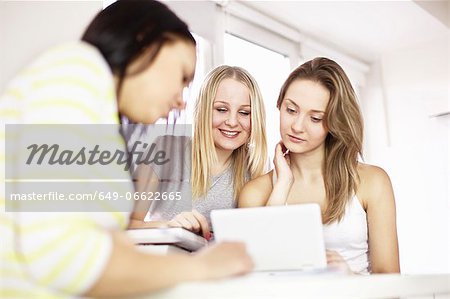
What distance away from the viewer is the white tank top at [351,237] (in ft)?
4.74

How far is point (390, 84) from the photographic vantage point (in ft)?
9.80

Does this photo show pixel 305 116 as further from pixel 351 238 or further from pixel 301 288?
pixel 301 288

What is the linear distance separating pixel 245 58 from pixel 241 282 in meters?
1.86

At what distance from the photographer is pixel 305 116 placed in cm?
153

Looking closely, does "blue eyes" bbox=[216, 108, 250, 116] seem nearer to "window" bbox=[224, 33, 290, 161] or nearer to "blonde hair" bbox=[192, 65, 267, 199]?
"blonde hair" bbox=[192, 65, 267, 199]

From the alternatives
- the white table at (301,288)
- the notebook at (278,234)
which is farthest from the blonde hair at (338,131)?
the white table at (301,288)

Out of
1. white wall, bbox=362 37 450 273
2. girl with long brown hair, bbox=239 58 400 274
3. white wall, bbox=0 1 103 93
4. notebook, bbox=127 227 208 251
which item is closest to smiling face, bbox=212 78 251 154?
girl with long brown hair, bbox=239 58 400 274

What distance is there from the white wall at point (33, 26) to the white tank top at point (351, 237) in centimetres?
83

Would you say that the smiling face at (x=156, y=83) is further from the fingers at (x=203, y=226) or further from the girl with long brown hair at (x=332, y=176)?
the girl with long brown hair at (x=332, y=176)

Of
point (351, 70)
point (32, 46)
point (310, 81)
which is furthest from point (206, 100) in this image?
point (351, 70)

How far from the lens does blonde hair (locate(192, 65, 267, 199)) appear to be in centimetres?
162

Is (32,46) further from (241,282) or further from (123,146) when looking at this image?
(241,282)

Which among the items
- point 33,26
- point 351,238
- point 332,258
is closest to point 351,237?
point 351,238

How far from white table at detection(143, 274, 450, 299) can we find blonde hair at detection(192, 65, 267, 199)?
791mm
